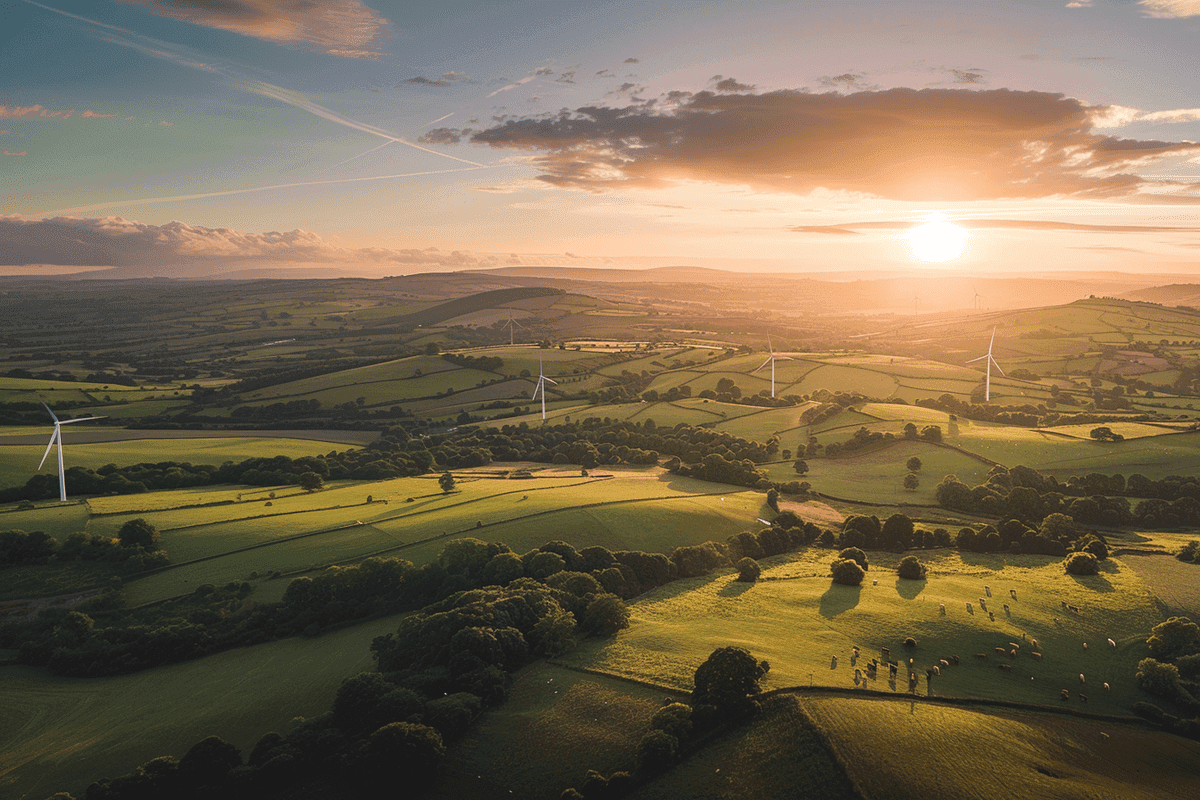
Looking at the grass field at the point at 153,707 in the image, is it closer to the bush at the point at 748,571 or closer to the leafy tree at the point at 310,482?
the bush at the point at 748,571

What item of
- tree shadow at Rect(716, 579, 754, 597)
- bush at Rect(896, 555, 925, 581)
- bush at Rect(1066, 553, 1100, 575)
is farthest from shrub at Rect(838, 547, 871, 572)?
bush at Rect(1066, 553, 1100, 575)

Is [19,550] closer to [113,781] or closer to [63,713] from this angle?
[63,713]

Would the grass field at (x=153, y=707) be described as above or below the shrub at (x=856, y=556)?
below

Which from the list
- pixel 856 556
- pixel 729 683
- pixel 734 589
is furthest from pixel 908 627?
pixel 729 683

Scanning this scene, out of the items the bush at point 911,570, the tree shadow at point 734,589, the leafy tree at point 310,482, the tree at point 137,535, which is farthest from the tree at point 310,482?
the bush at point 911,570

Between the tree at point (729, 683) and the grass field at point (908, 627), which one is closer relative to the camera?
the tree at point (729, 683)

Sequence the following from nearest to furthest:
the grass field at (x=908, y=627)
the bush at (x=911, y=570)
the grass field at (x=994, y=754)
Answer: the grass field at (x=994, y=754), the grass field at (x=908, y=627), the bush at (x=911, y=570)

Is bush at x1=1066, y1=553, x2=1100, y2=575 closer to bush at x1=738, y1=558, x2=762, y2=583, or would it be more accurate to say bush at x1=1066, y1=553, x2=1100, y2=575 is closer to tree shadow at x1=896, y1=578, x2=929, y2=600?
tree shadow at x1=896, y1=578, x2=929, y2=600

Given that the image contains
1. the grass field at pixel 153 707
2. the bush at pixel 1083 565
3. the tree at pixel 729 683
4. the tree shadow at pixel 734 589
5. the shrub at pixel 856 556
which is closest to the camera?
the tree at pixel 729 683
